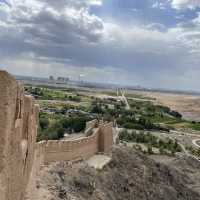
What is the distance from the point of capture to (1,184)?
10.7 meters

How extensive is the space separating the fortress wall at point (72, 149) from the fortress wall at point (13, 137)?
8.72 m

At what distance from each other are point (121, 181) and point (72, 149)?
5.56 metres

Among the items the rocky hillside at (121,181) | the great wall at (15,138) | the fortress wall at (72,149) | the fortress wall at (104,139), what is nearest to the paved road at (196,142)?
the rocky hillside at (121,181)

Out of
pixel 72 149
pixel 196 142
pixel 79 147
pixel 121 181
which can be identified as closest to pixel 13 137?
pixel 72 149

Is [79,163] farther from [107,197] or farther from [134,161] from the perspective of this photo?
[134,161]

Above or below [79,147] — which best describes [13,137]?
above

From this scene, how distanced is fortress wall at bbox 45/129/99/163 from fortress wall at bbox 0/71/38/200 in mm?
8721

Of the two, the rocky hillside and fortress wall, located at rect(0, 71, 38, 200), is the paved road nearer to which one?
the rocky hillside

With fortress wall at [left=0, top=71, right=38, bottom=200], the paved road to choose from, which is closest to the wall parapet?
fortress wall at [left=0, top=71, right=38, bottom=200]

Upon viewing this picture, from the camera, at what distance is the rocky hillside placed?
21141 mm

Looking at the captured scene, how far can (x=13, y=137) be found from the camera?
1159 centimetres

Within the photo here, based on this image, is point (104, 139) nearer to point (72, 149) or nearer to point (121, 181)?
point (121, 181)

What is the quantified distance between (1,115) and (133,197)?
19838 mm

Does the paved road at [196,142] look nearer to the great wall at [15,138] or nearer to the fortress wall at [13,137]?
Answer: the great wall at [15,138]
